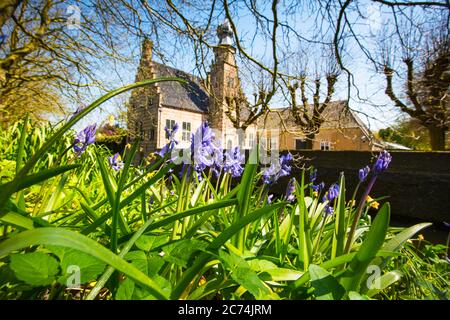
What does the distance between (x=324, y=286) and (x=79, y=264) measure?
553mm

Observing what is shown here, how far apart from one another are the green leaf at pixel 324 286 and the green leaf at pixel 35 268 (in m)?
0.56

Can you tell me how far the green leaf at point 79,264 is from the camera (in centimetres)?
53

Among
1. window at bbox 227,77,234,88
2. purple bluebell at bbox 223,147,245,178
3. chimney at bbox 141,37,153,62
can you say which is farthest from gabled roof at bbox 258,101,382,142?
chimney at bbox 141,37,153,62

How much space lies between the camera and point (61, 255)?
0.59 metres

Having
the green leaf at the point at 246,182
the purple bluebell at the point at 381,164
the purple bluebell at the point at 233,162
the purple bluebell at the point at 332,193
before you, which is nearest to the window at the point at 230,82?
the purple bluebell at the point at 233,162

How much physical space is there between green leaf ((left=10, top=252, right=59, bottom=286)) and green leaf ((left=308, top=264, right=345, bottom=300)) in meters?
0.56

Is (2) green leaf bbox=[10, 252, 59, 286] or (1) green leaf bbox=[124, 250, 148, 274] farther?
(1) green leaf bbox=[124, 250, 148, 274]

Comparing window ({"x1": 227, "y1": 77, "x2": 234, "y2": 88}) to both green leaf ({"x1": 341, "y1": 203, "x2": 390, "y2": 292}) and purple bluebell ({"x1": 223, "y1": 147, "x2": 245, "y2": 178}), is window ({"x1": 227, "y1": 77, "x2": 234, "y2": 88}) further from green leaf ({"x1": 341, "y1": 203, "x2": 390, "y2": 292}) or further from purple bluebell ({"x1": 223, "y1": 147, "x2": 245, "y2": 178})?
green leaf ({"x1": 341, "y1": 203, "x2": 390, "y2": 292})

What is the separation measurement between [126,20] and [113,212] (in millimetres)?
4054

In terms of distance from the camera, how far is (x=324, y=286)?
0.64 meters

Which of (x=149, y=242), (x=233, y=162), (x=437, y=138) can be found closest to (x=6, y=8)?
(x=233, y=162)

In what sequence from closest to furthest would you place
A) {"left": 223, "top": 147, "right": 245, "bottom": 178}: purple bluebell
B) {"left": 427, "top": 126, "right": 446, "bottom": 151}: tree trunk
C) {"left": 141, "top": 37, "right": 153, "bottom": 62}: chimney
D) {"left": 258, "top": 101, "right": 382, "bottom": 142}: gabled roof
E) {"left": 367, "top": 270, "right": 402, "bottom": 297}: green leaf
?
{"left": 367, "top": 270, "right": 402, "bottom": 297}: green leaf → {"left": 223, "top": 147, "right": 245, "bottom": 178}: purple bluebell → {"left": 258, "top": 101, "right": 382, "bottom": 142}: gabled roof → {"left": 141, "top": 37, "right": 153, "bottom": 62}: chimney → {"left": 427, "top": 126, "right": 446, "bottom": 151}: tree trunk

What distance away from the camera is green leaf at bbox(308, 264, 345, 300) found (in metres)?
0.62

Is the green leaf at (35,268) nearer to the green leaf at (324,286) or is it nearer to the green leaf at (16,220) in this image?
the green leaf at (16,220)
